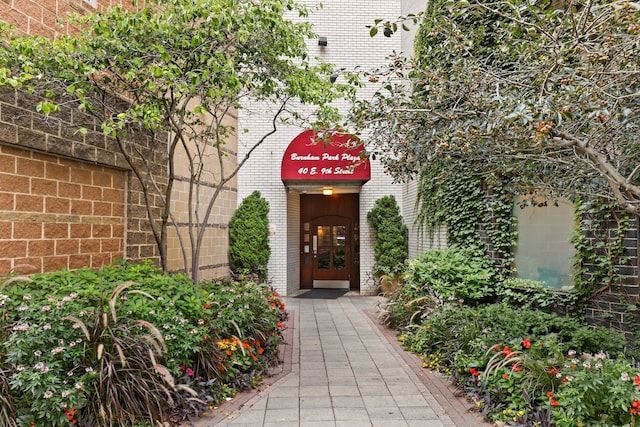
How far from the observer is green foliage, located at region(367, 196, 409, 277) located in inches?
476

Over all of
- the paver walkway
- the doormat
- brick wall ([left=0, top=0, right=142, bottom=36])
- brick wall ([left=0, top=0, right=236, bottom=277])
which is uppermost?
→ brick wall ([left=0, top=0, right=142, bottom=36])

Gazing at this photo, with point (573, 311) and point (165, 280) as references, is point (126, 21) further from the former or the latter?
point (573, 311)

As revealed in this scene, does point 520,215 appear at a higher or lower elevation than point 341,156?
lower

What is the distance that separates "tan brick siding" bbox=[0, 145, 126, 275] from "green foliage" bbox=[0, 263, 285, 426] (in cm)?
58

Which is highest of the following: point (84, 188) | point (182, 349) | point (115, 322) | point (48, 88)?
point (48, 88)

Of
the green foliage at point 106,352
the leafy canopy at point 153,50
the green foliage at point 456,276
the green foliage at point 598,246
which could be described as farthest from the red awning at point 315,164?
the green foliage at point 106,352

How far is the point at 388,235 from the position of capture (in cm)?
1220

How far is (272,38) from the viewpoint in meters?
Result: 5.30

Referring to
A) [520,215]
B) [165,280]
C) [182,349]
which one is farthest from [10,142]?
[520,215]

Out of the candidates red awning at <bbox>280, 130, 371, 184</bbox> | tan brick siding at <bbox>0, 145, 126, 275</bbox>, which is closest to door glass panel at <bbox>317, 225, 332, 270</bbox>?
red awning at <bbox>280, 130, 371, 184</bbox>

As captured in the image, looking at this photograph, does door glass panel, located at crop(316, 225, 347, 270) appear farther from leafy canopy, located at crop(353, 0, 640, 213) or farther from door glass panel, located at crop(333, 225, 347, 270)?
leafy canopy, located at crop(353, 0, 640, 213)

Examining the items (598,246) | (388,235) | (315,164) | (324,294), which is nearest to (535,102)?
(598,246)

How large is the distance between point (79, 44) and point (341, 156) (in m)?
7.50

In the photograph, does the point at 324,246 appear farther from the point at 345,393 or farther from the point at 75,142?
the point at 75,142
